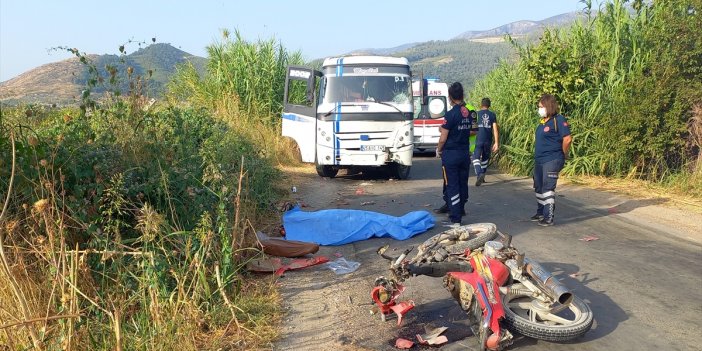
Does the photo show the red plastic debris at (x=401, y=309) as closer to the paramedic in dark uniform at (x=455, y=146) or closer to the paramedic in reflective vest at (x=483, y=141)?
the paramedic in dark uniform at (x=455, y=146)

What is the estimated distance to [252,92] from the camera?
2139 centimetres

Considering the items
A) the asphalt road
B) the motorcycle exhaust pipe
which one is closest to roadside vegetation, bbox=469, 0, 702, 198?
the asphalt road

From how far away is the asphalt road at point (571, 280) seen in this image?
16.5 ft

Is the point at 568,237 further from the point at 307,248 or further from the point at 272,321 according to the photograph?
the point at 272,321

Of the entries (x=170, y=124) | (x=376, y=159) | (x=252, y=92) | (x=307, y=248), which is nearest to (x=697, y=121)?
(x=376, y=159)

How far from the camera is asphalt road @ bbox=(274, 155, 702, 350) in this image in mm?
5035

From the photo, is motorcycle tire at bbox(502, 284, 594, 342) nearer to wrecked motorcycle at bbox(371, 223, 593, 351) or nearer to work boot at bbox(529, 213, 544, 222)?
wrecked motorcycle at bbox(371, 223, 593, 351)

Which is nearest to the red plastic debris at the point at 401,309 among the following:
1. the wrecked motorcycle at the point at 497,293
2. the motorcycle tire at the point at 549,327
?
the wrecked motorcycle at the point at 497,293

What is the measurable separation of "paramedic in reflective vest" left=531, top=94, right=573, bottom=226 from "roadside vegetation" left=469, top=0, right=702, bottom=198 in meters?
4.11

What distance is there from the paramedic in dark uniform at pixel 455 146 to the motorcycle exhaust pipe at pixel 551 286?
392 centimetres

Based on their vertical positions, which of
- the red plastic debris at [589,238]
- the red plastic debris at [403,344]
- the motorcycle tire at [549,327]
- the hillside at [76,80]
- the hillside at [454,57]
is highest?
the hillside at [454,57]

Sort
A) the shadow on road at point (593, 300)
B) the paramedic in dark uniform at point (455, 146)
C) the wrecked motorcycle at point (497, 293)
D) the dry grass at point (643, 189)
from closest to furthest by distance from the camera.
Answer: the wrecked motorcycle at point (497, 293), the shadow on road at point (593, 300), the paramedic in dark uniform at point (455, 146), the dry grass at point (643, 189)

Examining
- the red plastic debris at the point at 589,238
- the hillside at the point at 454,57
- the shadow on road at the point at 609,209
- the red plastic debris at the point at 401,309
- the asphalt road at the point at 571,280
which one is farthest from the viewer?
the hillside at the point at 454,57

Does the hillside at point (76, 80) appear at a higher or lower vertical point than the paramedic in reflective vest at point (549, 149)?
higher
